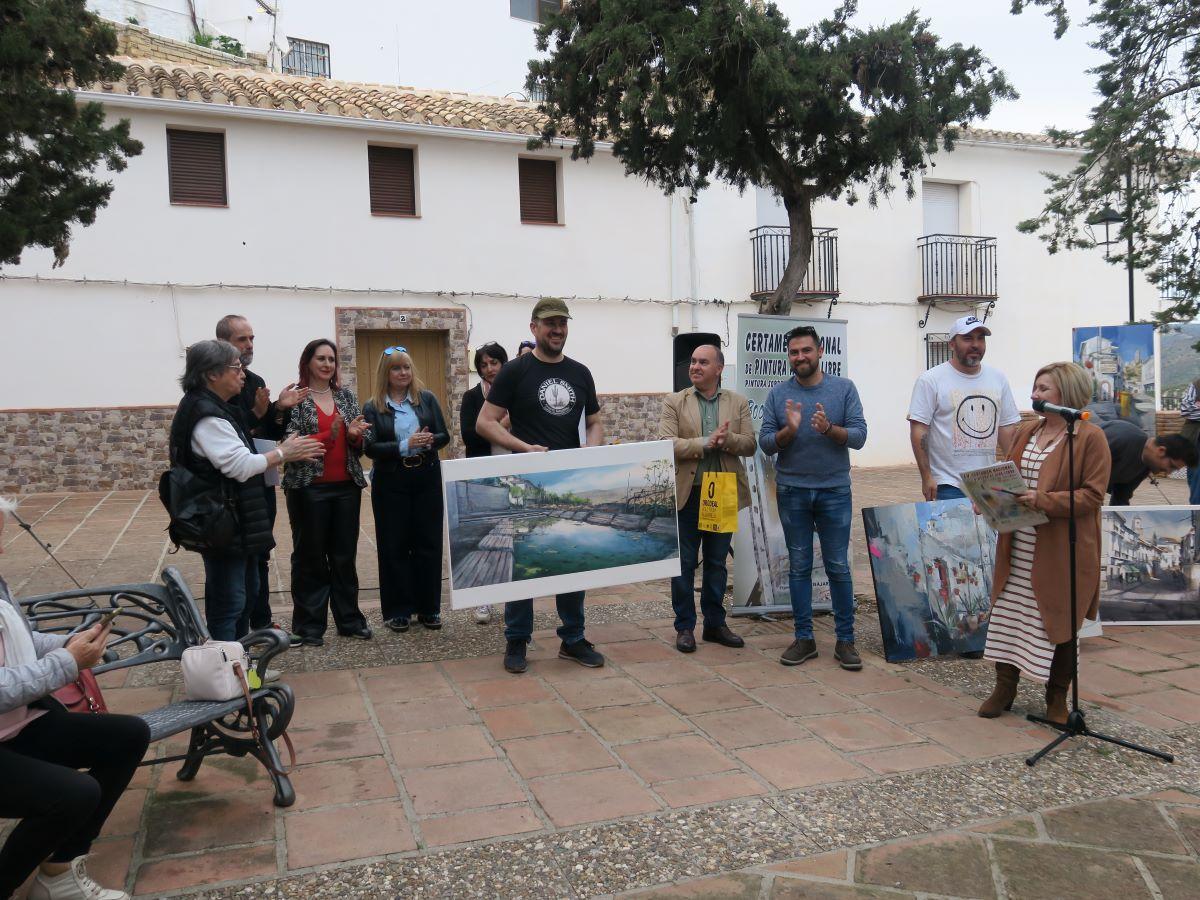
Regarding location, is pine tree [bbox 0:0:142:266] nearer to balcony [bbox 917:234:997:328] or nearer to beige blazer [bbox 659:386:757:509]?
beige blazer [bbox 659:386:757:509]

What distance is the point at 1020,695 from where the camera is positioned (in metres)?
4.68

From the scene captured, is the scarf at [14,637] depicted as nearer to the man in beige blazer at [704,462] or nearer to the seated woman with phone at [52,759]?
the seated woman with phone at [52,759]

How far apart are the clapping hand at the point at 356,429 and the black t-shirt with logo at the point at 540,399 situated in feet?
2.73

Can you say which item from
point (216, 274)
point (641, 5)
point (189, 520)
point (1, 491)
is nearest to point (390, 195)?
point (216, 274)

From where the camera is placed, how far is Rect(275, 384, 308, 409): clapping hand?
16.6 feet

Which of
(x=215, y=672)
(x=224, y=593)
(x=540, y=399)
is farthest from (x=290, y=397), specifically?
(x=215, y=672)

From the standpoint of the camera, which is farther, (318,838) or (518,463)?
(518,463)

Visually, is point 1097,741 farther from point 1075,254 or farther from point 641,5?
point 1075,254

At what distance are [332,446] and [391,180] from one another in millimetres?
10382

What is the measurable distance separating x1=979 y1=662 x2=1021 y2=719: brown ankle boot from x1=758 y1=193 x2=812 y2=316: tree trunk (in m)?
3.32

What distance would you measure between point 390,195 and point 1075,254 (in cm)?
1395

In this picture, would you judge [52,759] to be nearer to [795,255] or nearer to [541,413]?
[541,413]

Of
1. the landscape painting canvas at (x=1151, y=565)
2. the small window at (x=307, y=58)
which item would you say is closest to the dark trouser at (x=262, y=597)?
the landscape painting canvas at (x=1151, y=565)

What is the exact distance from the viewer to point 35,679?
99.4 inches
